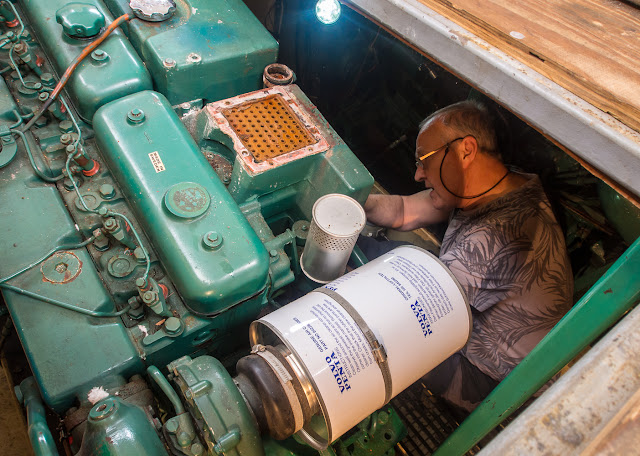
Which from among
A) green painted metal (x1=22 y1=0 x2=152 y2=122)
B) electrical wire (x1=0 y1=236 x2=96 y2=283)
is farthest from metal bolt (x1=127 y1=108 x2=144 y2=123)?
electrical wire (x1=0 y1=236 x2=96 y2=283)

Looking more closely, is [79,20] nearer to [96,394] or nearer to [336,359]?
Result: [96,394]

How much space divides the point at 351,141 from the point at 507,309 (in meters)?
1.92

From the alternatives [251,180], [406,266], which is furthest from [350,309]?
[251,180]

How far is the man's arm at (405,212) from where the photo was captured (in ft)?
7.75

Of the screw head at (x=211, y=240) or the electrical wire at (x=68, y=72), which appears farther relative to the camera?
the electrical wire at (x=68, y=72)

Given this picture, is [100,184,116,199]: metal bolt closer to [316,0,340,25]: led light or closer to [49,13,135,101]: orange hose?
[49,13,135,101]: orange hose

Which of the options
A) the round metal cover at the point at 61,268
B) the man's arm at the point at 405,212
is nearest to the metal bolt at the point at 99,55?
the round metal cover at the point at 61,268

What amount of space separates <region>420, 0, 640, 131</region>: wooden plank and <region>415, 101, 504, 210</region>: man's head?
0.69 meters

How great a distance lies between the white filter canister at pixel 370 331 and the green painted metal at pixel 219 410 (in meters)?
0.19

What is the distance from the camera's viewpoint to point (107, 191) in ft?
5.22

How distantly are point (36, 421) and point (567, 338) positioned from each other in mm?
1380

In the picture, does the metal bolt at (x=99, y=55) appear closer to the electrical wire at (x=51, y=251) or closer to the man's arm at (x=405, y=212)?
the electrical wire at (x=51, y=251)

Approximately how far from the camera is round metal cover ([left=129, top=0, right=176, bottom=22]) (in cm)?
183

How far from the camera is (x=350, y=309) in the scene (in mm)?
1239
